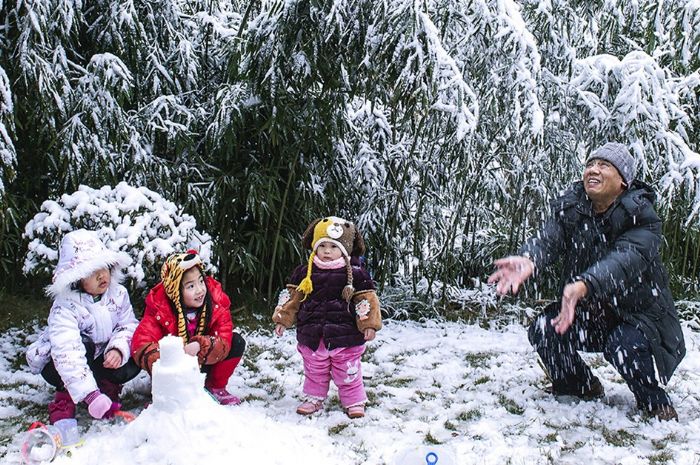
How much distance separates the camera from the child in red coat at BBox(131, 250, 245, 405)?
2.52m

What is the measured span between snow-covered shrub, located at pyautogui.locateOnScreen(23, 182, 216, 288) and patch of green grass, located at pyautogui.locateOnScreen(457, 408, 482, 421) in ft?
5.00

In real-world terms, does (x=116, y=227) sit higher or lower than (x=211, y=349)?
higher

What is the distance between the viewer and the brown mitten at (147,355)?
242cm

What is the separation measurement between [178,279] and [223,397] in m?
0.56

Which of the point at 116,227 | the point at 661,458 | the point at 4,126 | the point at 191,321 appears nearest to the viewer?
the point at 661,458

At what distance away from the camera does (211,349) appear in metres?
2.55

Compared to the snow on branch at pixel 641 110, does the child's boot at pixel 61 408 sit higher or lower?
lower

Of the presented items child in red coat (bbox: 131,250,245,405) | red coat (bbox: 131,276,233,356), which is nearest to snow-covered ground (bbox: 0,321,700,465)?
child in red coat (bbox: 131,250,245,405)

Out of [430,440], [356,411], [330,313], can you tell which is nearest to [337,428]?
[356,411]

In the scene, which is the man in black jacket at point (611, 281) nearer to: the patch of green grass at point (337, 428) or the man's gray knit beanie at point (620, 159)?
the man's gray knit beanie at point (620, 159)

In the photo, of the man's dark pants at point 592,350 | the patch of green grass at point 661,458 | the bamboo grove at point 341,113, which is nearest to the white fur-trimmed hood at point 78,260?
the bamboo grove at point 341,113

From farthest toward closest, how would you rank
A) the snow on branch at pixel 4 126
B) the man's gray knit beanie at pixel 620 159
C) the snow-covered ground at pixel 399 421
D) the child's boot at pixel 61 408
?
1. the snow on branch at pixel 4 126
2. the man's gray knit beanie at pixel 620 159
3. the child's boot at pixel 61 408
4. the snow-covered ground at pixel 399 421

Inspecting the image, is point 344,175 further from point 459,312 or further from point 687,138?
point 687,138

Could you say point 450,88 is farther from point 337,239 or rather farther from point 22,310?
point 22,310
